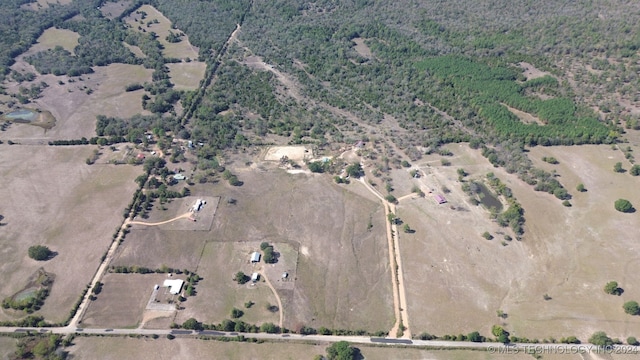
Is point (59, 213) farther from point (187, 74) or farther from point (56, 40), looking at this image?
point (56, 40)

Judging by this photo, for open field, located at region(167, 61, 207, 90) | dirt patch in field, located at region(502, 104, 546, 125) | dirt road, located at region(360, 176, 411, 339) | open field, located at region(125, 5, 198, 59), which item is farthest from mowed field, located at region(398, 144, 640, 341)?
open field, located at region(125, 5, 198, 59)

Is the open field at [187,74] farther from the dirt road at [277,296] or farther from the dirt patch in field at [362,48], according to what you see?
the dirt road at [277,296]

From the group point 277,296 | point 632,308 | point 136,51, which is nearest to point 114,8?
point 136,51

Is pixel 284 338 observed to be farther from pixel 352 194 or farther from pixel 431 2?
pixel 431 2

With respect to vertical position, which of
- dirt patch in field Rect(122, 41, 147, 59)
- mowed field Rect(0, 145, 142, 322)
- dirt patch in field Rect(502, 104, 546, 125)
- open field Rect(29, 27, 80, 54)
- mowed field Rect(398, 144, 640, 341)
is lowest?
mowed field Rect(0, 145, 142, 322)

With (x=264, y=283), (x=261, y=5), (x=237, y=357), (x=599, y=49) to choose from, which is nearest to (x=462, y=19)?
(x=599, y=49)

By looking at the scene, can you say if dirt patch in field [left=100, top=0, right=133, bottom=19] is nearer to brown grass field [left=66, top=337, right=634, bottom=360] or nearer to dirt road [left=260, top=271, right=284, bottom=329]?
dirt road [left=260, top=271, right=284, bottom=329]
